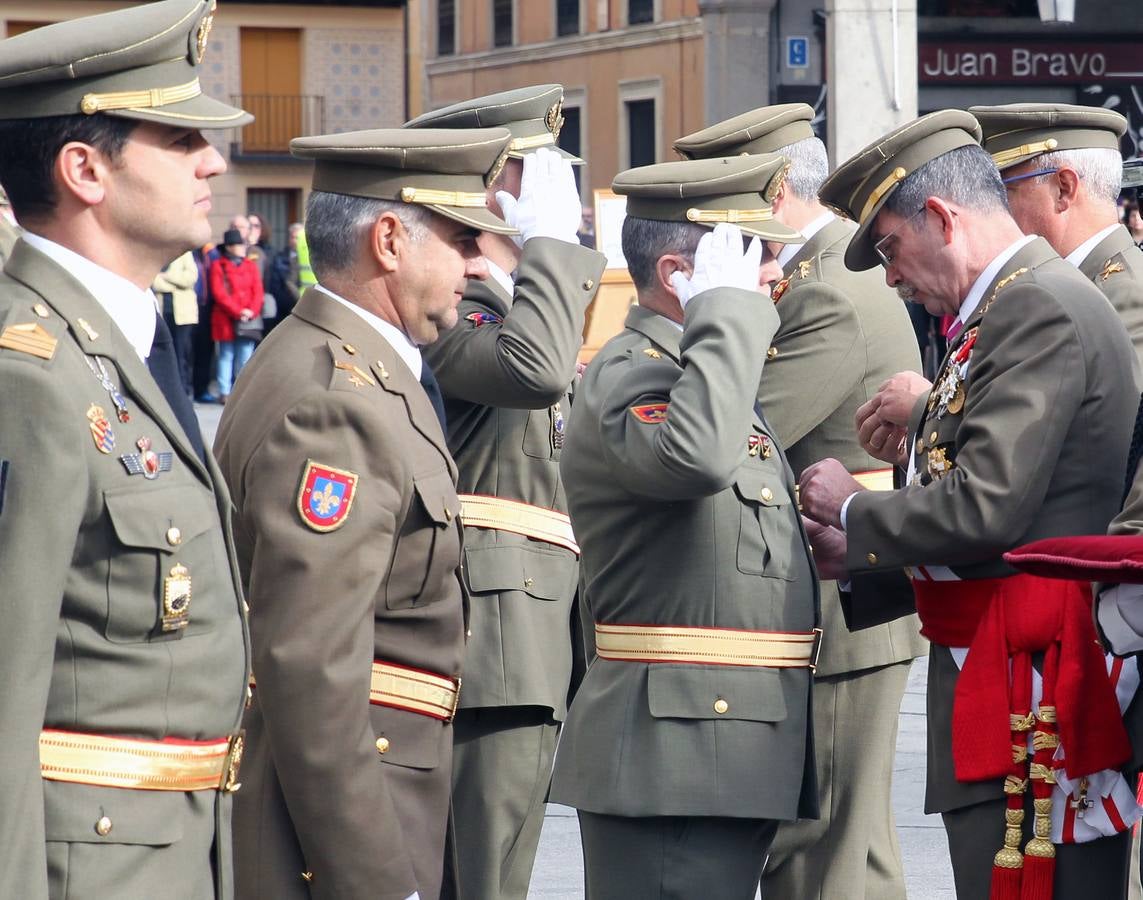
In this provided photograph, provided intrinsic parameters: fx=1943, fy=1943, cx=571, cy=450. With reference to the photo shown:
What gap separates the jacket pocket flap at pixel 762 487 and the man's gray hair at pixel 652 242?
17.1 inches

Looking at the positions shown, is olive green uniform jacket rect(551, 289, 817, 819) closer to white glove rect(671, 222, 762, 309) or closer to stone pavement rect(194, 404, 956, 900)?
white glove rect(671, 222, 762, 309)

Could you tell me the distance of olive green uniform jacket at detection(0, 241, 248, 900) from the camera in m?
2.29

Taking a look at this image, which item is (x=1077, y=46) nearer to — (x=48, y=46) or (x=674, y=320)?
(x=674, y=320)

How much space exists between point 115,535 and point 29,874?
0.42 m

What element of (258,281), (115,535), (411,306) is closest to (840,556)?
(411,306)

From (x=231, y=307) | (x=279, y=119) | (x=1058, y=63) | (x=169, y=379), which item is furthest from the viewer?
(x=279, y=119)

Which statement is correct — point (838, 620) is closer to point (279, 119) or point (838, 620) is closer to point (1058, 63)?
point (1058, 63)

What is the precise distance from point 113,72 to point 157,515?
598 millimetres

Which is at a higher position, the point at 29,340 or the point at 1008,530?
the point at 29,340

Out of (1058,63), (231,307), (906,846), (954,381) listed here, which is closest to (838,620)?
(954,381)

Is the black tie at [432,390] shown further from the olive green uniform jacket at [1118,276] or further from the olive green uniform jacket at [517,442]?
the olive green uniform jacket at [1118,276]

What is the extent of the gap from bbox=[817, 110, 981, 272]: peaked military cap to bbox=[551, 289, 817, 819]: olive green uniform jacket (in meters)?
0.33

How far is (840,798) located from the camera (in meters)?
4.51

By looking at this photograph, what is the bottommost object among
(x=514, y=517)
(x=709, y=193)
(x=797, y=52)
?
(x=514, y=517)
